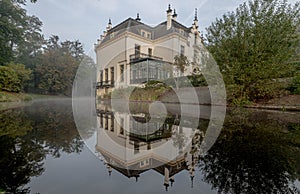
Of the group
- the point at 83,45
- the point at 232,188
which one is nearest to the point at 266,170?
the point at 232,188

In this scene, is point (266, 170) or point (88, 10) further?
point (88, 10)

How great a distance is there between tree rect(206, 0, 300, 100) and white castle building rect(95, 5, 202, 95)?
358 inches

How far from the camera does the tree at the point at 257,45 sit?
666 centimetres

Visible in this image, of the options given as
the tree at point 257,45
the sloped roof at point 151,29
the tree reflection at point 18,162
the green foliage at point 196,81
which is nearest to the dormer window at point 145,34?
the sloped roof at point 151,29

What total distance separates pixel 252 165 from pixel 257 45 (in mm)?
6947

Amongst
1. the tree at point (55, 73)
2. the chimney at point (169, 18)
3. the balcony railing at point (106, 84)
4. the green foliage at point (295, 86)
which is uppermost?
the chimney at point (169, 18)

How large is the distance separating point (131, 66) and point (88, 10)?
28.1 ft

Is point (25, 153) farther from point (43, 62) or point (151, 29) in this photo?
point (43, 62)

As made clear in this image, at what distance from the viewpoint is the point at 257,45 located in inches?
269

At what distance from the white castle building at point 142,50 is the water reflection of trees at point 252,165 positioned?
14.4 m

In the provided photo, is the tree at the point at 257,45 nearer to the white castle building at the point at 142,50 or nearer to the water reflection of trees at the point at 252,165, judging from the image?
the water reflection of trees at the point at 252,165

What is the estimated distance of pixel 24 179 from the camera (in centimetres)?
129

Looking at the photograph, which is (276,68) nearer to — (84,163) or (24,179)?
(84,163)

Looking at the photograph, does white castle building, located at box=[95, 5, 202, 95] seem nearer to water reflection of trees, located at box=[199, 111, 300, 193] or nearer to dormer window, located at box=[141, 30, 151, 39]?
dormer window, located at box=[141, 30, 151, 39]
